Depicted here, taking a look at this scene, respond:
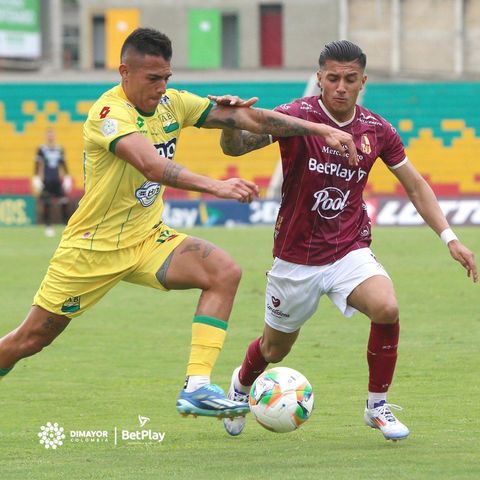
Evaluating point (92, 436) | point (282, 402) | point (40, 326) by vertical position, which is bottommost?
point (92, 436)

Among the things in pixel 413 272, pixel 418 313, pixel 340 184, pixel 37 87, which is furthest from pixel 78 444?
pixel 37 87

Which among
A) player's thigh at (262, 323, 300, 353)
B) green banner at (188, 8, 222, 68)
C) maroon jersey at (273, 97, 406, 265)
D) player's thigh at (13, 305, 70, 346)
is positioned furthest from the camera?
green banner at (188, 8, 222, 68)

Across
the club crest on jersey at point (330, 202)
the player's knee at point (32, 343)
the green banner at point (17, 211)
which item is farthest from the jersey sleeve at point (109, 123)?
the green banner at point (17, 211)

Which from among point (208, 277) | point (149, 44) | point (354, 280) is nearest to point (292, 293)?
point (354, 280)

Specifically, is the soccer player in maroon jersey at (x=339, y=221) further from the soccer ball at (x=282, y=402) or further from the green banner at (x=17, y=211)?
the green banner at (x=17, y=211)

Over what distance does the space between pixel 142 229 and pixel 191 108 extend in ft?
2.59

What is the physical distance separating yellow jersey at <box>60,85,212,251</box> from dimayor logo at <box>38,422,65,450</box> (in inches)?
48.7

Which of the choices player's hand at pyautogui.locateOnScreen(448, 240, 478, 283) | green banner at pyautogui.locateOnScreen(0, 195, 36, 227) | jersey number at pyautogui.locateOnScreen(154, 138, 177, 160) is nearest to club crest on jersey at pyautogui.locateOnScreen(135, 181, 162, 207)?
jersey number at pyautogui.locateOnScreen(154, 138, 177, 160)

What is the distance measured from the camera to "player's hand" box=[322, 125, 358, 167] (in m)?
7.05

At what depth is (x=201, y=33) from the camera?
5019 cm

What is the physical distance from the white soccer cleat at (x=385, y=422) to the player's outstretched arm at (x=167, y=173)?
77.8 inches

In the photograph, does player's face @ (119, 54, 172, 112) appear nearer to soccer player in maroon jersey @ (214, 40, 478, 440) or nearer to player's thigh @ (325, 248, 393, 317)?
soccer player in maroon jersey @ (214, 40, 478, 440)

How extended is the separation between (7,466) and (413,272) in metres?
12.0

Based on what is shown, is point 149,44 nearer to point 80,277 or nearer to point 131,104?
point 131,104
